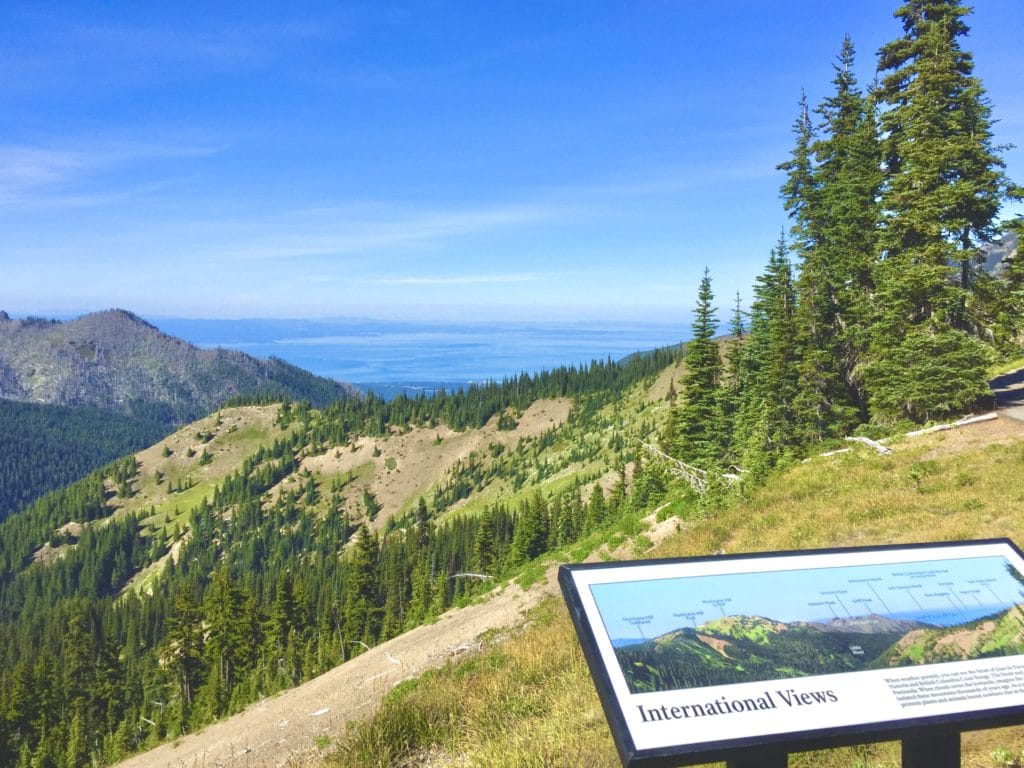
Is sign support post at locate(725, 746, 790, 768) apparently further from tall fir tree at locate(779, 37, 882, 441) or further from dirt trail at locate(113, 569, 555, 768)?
tall fir tree at locate(779, 37, 882, 441)

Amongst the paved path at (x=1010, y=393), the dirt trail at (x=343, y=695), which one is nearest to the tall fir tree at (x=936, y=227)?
the paved path at (x=1010, y=393)

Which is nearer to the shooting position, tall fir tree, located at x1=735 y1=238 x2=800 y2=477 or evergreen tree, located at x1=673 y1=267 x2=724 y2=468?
tall fir tree, located at x1=735 y1=238 x2=800 y2=477

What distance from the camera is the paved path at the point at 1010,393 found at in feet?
83.1

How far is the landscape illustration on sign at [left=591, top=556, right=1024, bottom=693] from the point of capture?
14.5 feet

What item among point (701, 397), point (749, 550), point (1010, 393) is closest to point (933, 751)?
point (749, 550)

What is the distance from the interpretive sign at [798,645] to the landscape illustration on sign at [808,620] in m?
0.01

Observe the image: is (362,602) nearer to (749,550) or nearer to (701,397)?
(701,397)

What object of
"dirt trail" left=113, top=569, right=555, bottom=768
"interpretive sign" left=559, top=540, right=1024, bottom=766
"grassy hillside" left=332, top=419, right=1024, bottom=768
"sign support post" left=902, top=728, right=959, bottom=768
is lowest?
"dirt trail" left=113, top=569, right=555, bottom=768

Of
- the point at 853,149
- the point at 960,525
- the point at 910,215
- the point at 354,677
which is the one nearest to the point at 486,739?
the point at 960,525

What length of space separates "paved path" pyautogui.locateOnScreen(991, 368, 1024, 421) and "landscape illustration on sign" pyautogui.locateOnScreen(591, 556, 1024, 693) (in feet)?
79.3

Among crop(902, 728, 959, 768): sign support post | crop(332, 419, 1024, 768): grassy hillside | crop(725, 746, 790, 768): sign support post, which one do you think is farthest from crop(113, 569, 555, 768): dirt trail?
crop(902, 728, 959, 768): sign support post

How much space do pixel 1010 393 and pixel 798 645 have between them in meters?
33.9

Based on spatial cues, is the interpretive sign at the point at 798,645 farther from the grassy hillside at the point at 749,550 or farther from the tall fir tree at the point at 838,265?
the tall fir tree at the point at 838,265

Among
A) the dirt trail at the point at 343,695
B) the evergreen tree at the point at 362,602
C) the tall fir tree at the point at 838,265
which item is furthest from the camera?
the evergreen tree at the point at 362,602
